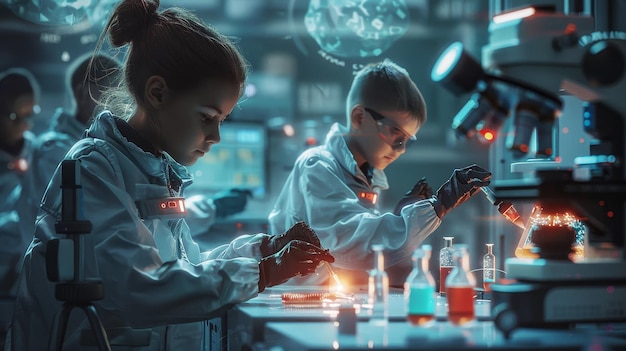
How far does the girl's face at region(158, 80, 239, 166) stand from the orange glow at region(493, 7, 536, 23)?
2.58 feet

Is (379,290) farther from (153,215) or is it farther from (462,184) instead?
(462,184)

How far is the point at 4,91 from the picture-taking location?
217 inches

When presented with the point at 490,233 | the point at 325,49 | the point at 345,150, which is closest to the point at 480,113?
the point at 345,150

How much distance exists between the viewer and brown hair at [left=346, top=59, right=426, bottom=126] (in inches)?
135

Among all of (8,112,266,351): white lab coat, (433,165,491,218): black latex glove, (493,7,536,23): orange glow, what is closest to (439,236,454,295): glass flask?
(433,165,491,218): black latex glove

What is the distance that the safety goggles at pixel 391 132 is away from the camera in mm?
3422

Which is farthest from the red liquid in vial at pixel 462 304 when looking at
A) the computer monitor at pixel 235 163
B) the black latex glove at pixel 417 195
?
the computer monitor at pixel 235 163

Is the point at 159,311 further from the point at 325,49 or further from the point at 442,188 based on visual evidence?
the point at 325,49

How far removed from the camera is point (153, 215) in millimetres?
2203

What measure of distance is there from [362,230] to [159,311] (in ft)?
4.50

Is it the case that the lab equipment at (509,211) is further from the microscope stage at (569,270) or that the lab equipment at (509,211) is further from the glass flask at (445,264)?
the microscope stage at (569,270)

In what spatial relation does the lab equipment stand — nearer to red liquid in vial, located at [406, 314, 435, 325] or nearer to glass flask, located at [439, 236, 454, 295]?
glass flask, located at [439, 236, 454, 295]

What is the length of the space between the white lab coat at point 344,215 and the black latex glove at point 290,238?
73 centimetres

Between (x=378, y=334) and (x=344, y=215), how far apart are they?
1684 millimetres
